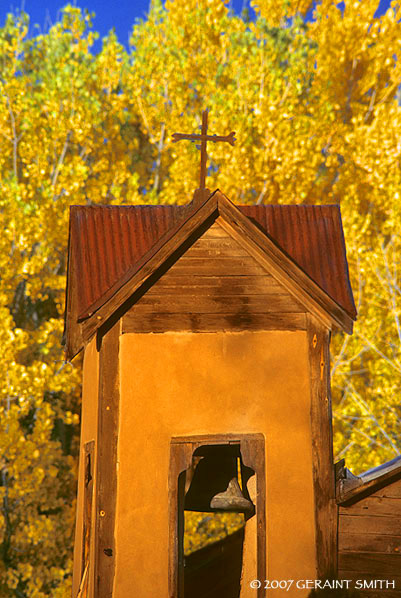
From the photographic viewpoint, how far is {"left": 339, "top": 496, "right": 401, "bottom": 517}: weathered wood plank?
25.6 ft

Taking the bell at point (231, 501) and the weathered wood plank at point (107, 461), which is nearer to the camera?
the weathered wood plank at point (107, 461)

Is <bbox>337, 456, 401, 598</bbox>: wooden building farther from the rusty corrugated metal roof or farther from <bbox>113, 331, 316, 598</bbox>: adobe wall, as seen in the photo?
the rusty corrugated metal roof

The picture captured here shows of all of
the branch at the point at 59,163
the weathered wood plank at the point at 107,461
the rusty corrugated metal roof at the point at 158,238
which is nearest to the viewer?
the weathered wood plank at the point at 107,461

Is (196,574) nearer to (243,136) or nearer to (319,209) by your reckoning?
(319,209)

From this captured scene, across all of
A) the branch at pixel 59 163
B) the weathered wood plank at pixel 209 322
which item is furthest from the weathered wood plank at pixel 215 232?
the branch at pixel 59 163

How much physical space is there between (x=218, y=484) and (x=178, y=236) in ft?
10.6

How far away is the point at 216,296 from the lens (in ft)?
26.2

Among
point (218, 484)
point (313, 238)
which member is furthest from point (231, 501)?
point (313, 238)

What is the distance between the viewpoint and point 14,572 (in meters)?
16.6

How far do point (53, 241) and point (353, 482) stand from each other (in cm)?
1282

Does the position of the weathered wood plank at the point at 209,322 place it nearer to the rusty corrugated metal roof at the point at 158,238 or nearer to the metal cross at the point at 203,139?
the rusty corrugated metal roof at the point at 158,238

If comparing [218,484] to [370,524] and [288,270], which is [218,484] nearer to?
[370,524]

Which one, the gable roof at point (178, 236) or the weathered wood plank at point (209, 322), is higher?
the gable roof at point (178, 236)

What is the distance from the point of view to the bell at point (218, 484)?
8.20 metres
